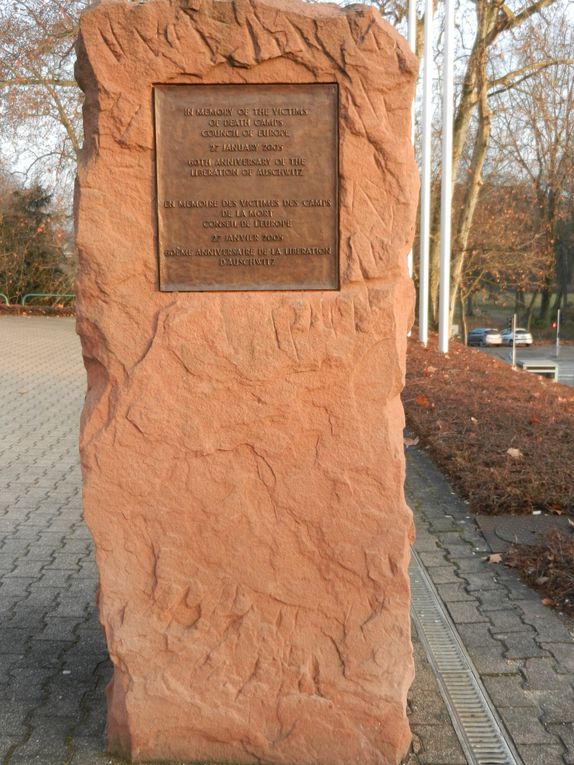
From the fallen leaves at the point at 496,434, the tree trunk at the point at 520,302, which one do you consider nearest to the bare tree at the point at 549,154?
the tree trunk at the point at 520,302

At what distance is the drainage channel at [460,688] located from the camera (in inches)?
125

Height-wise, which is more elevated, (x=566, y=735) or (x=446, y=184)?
(x=446, y=184)

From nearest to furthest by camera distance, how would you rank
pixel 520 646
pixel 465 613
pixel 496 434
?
1. pixel 520 646
2. pixel 465 613
3. pixel 496 434

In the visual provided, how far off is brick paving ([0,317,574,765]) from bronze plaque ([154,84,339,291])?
73.2 inches

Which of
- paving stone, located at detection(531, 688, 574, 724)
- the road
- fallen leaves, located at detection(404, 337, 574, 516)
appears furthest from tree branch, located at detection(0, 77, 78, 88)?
paving stone, located at detection(531, 688, 574, 724)

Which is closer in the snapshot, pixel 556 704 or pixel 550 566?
pixel 556 704

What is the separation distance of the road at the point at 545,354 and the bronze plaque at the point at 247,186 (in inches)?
966

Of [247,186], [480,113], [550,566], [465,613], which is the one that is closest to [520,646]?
[465,613]

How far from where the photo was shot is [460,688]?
3621mm

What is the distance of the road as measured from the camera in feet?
92.7

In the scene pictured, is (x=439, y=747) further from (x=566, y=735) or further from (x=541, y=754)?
(x=566, y=735)

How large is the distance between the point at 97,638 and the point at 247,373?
187cm

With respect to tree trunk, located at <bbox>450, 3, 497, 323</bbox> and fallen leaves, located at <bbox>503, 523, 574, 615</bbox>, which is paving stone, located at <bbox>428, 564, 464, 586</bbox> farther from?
tree trunk, located at <bbox>450, 3, 497, 323</bbox>

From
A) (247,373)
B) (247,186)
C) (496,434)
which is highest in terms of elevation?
(247,186)
